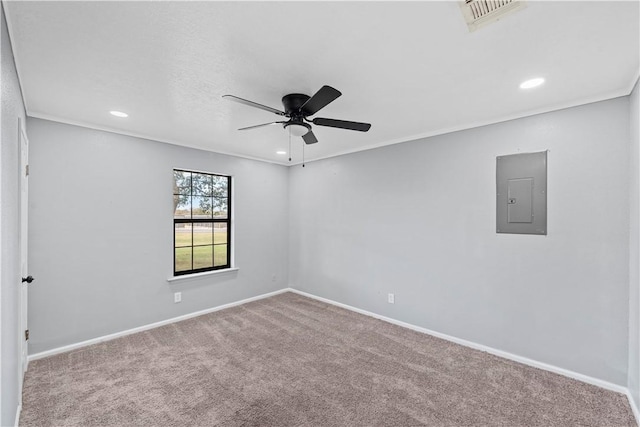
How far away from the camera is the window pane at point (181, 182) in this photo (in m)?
3.93

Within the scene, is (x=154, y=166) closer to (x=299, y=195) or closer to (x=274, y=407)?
(x=299, y=195)

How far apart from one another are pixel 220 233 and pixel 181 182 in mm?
941

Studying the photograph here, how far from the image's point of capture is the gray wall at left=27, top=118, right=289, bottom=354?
281 cm

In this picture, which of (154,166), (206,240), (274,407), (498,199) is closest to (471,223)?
(498,199)

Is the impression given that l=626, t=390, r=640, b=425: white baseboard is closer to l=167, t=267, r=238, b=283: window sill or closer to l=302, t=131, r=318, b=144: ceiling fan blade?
l=302, t=131, r=318, b=144: ceiling fan blade

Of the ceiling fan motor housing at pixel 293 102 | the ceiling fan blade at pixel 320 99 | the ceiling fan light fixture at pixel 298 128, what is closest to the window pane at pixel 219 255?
the ceiling fan light fixture at pixel 298 128

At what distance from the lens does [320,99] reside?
6.29ft

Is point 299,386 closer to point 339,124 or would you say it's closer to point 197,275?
point 339,124

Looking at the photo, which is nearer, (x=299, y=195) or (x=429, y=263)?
(x=429, y=263)

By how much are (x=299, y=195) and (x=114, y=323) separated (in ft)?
10.2

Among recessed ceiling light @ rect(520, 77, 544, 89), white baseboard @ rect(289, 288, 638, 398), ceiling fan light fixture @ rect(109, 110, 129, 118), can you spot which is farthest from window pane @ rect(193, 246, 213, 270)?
recessed ceiling light @ rect(520, 77, 544, 89)

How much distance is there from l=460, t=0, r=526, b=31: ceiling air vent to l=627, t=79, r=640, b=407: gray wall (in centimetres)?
149

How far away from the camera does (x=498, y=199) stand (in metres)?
2.84

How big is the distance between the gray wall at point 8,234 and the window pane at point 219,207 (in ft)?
8.08
